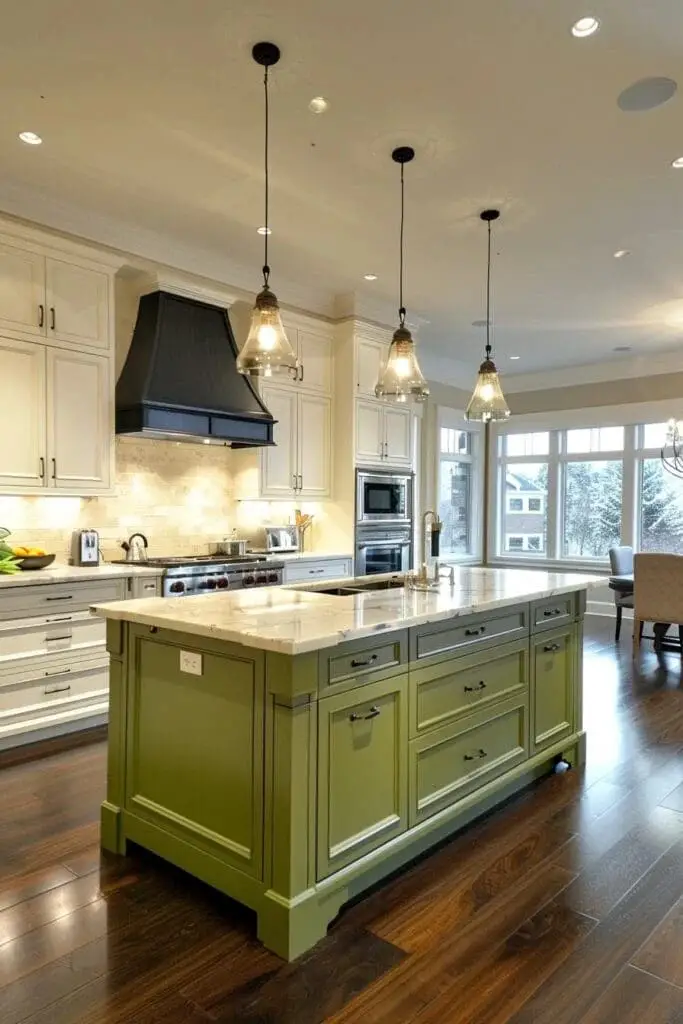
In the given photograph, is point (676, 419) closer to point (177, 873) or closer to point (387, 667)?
point (387, 667)

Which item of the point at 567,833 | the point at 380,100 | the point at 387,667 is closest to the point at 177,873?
the point at 387,667

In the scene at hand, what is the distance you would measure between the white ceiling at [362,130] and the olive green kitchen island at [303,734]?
216 centimetres

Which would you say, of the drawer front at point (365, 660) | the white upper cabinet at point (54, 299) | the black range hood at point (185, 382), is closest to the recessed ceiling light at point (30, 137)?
the white upper cabinet at point (54, 299)

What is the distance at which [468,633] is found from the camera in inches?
104

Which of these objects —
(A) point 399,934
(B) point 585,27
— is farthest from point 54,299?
(A) point 399,934

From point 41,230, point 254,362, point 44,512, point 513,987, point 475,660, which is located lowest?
point 513,987

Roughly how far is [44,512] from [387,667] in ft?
9.81

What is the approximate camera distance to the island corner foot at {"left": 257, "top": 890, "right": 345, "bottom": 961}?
191 centimetres

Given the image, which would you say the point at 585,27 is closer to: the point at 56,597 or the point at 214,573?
the point at 214,573

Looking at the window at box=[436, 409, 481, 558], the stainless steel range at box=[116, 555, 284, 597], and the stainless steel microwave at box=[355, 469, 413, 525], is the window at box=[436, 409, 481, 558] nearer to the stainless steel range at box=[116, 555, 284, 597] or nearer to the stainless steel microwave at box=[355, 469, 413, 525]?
the stainless steel microwave at box=[355, 469, 413, 525]

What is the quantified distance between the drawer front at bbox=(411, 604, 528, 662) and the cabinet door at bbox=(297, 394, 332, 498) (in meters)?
2.90

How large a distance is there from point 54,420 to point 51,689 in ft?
5.28

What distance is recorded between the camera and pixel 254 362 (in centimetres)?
276

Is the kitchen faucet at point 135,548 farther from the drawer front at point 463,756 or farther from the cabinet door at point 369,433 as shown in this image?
the drawer front at point 463,756
